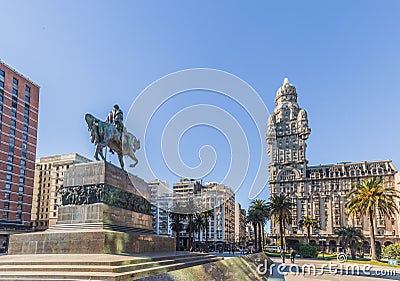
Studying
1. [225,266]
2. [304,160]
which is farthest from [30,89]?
[304,160]

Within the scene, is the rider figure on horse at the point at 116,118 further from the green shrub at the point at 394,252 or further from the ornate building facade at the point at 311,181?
the ornate building facade at the point at 311,181

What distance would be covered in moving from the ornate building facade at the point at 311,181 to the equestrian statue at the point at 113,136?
80328 millimetres

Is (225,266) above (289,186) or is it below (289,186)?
below

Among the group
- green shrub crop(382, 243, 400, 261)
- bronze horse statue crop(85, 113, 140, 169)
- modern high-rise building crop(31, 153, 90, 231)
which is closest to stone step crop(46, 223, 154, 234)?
bronze horse statue crop(85, 113, 140, 169)

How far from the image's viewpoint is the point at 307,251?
1984 inches

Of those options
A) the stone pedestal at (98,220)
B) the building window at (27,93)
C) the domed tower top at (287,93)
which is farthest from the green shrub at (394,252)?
the domed tower top at (287,93)

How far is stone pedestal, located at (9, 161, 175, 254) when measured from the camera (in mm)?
16656

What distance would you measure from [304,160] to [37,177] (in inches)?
3090

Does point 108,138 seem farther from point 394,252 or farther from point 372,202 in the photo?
point 372,202

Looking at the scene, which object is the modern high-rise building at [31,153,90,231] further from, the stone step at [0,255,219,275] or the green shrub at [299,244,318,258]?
the stone step at [0,255,219,275]

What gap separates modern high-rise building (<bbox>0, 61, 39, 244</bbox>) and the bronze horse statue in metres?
45.9

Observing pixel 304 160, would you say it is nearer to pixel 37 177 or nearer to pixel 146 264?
pixel 37 177

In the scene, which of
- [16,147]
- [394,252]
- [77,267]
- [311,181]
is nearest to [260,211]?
[394,252]

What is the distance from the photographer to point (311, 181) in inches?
4018
